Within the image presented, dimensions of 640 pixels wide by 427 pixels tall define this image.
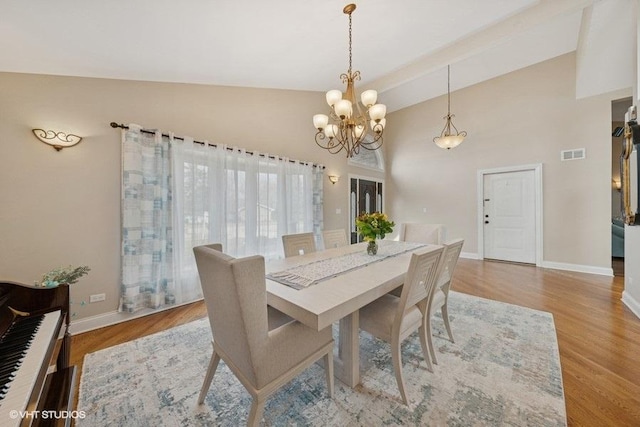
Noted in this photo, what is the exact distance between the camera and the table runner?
149 cm

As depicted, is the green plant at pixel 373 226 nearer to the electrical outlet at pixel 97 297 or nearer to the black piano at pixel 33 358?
the black piano at pixel 33 358

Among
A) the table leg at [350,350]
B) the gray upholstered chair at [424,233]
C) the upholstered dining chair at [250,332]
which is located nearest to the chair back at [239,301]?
the upholstered dining chair at [250,332]

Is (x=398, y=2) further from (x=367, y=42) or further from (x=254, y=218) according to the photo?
(x=254, y=218)

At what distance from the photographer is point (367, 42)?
2.88 m

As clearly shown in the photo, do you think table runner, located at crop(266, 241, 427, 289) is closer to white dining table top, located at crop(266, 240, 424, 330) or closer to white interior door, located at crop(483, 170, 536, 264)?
white dining table top, located at crop(266, 240, 424, 330)

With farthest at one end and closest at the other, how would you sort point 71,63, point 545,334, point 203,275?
point 545,334 < point 71,63 < point 203,275

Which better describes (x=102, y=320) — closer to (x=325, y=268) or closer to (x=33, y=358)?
(x=33, y=358)

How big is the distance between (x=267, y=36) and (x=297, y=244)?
2116 mm

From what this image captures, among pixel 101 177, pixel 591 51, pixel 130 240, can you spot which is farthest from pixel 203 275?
pixel 591 51

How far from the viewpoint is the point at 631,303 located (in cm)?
257

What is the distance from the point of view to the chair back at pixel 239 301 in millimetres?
980

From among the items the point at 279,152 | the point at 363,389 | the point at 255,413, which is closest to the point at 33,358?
the point at 255,413

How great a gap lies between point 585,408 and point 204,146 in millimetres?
3904

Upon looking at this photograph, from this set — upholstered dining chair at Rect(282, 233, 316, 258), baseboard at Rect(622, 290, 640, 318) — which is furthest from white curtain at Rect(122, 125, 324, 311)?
baseboard at Rect(622, 290, 640, 318)
